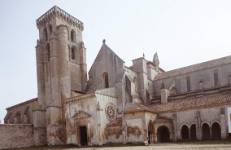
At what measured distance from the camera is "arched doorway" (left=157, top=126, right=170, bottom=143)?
3919 cm

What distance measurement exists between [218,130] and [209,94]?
5618 mm

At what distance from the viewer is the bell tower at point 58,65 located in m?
43.2

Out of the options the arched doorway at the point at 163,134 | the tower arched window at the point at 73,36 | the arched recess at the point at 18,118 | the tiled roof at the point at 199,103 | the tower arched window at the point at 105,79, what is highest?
the tower arched window at the point at 73,36

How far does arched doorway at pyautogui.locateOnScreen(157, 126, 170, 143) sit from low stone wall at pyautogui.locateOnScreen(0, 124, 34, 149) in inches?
758

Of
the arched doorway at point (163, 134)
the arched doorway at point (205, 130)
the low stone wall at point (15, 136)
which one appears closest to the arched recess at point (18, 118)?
the low stone wall at point (15, 136)

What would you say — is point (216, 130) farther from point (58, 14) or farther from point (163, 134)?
point (58, 14)

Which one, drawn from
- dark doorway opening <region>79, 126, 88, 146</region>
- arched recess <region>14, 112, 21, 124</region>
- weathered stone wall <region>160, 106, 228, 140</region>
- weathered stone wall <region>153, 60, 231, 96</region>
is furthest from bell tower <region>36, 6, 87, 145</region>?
weathered stone wall <region>160, 106, 228, 140</region>

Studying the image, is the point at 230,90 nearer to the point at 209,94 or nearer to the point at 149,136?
the point at 209,94

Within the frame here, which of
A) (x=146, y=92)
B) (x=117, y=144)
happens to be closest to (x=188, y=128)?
(x=117, y=144)

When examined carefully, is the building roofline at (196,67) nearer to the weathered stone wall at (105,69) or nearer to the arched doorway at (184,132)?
the weathered stone wall at (105,69)

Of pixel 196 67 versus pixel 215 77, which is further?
pixel 196 67

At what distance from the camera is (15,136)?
4194cm

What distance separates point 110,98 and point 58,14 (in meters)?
18.0

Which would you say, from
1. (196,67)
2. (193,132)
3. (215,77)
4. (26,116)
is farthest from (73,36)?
(193,132)
